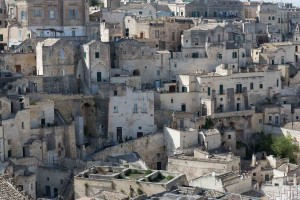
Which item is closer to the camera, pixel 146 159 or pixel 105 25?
pixel 146 159

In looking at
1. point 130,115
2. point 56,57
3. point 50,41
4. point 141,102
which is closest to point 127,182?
point 130,115

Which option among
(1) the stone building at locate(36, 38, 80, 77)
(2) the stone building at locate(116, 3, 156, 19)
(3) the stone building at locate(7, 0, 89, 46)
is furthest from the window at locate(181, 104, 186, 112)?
(2) the stone building at locate(116, 3, 156, 19)

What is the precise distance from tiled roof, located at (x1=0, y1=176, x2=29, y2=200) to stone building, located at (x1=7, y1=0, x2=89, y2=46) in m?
31.2

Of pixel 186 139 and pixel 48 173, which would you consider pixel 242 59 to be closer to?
pixel 186 139

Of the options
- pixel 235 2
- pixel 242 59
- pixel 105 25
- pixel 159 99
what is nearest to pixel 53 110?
pixel 159 99

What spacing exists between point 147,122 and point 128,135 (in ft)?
4.80

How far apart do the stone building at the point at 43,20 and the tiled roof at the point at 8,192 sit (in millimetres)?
31249

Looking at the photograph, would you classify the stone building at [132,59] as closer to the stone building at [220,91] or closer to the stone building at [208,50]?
the stone building at [208,50]

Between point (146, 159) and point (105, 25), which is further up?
point (105, 25)

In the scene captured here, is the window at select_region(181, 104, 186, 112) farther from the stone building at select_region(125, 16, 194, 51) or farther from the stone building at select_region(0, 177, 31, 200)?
the stone building at select_region(0, 177, 31, 200)

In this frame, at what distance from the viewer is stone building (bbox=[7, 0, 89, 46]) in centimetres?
5559

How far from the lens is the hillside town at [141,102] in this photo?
43.5m

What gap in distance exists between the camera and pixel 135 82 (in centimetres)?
5162

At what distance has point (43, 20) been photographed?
55844mm
